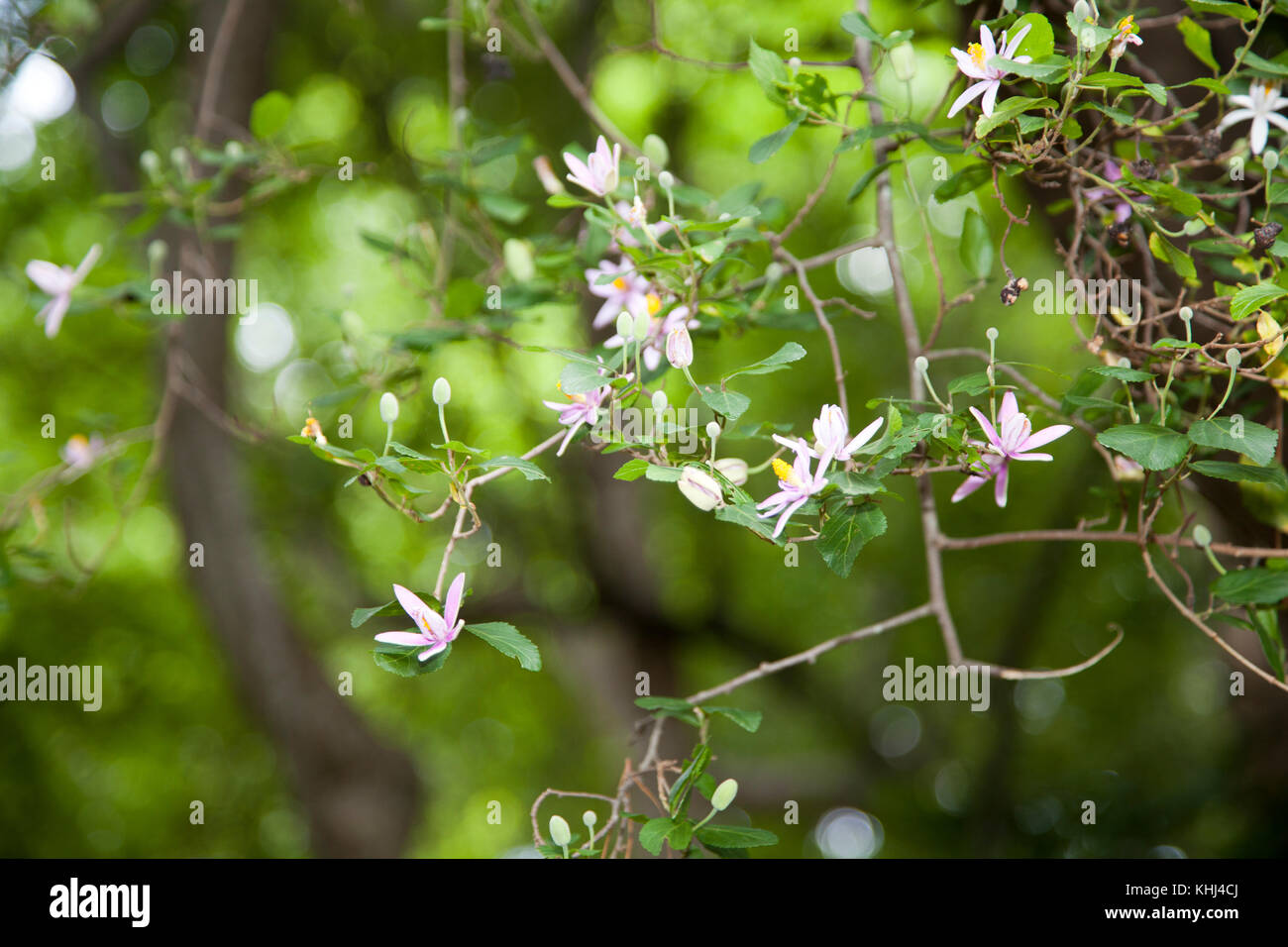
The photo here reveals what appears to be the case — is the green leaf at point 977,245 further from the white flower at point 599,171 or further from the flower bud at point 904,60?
the white flower at point 599,171

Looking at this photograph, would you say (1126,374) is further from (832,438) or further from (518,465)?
(518,465)

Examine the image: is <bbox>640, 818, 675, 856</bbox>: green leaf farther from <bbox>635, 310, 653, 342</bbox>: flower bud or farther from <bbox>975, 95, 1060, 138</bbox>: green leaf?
<bbox>975, 95, 1060, 138</bbox>: green leaf

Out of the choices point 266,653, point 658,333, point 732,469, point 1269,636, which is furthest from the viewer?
point 266,653

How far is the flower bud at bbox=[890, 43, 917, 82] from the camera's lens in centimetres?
113

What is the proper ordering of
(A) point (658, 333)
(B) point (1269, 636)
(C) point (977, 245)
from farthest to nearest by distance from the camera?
(C) point (977, 245) → (A) point (658, 333) → (B) point (1269, 636)

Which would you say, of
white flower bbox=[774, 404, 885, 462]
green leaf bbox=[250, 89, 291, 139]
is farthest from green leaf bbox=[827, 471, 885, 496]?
green leaf bbox=[250, 89, 291, 139]

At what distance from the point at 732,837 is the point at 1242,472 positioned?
0.69m

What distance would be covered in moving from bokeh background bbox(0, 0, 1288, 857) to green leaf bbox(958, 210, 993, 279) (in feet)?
3.76

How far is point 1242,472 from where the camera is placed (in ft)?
3.23

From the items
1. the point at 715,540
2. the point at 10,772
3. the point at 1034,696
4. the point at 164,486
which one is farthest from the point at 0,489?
the point at 1034,696

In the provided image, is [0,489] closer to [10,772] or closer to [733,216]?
[10,772]

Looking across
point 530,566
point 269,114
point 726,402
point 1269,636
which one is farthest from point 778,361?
point 530,566

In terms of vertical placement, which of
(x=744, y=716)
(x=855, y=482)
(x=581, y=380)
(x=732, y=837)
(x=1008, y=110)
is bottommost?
(x=732, y=837)

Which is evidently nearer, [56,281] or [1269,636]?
[1269,636]
